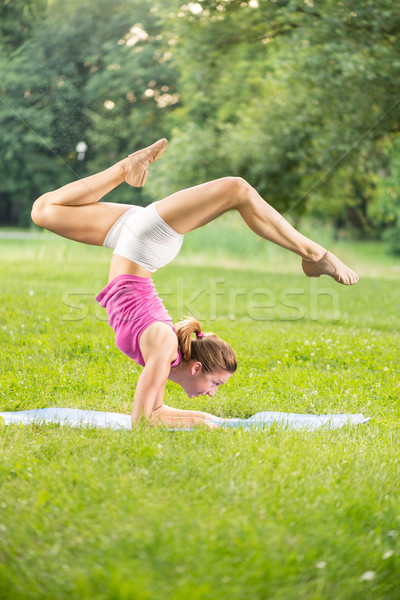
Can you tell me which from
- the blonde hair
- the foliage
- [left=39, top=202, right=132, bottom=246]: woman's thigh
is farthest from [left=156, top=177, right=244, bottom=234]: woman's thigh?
the foliage

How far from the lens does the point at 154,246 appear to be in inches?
160

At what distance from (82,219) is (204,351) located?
1170 mm

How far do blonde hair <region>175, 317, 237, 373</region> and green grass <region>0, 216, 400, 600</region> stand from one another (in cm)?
46

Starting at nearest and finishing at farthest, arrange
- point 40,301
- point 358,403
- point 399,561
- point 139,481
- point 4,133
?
point 399,561 < point 139,481 < point 358,403 < point 40,301 < point 4,133

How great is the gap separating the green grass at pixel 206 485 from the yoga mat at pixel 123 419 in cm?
14

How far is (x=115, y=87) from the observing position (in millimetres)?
28938

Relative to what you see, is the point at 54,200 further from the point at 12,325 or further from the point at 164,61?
the point at 164,61

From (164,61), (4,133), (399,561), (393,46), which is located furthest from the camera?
(164,61)

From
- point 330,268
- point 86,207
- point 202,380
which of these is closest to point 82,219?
point 86,207

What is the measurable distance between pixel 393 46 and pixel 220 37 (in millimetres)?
5266

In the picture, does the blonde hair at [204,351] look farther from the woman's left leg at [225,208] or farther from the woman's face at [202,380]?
the woman's left leg at [225,208]

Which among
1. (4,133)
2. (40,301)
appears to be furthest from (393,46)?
(4,133)

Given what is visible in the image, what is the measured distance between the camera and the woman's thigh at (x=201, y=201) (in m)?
3.87

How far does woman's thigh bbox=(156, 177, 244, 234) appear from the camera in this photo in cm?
387
